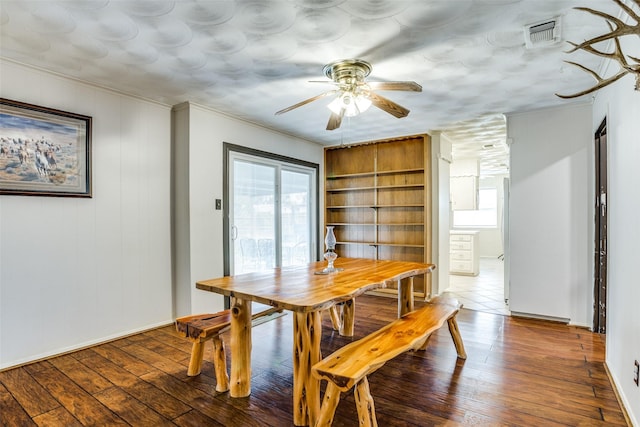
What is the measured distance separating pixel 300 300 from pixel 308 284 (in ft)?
1.45

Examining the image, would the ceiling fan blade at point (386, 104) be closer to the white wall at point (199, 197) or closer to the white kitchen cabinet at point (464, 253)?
the white wall at point (199, 197)

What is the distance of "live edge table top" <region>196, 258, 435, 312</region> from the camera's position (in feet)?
6.20

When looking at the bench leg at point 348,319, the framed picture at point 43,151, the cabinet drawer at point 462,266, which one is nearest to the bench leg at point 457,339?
the bench leg at point 348,319

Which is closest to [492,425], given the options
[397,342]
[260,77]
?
[397,342]

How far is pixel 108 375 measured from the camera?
8.20 feet

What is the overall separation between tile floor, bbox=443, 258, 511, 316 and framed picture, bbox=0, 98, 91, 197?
15.1 feet

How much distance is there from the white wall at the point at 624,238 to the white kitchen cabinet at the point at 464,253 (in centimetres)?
411

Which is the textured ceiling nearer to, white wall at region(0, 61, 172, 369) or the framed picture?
white wall at region(0, 61, 172, 369)

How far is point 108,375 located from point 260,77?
266 centimetres

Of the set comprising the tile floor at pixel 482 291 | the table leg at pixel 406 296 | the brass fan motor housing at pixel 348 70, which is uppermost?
the brass fan motor housing at pixel 348 70

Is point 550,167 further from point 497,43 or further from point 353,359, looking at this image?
point 353,359

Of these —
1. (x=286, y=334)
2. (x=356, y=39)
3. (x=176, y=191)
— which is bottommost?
(x=286, y=334)

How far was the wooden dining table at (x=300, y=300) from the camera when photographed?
6.26ft

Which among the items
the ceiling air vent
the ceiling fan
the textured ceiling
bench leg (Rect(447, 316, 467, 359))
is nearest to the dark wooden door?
the textured ceiling
